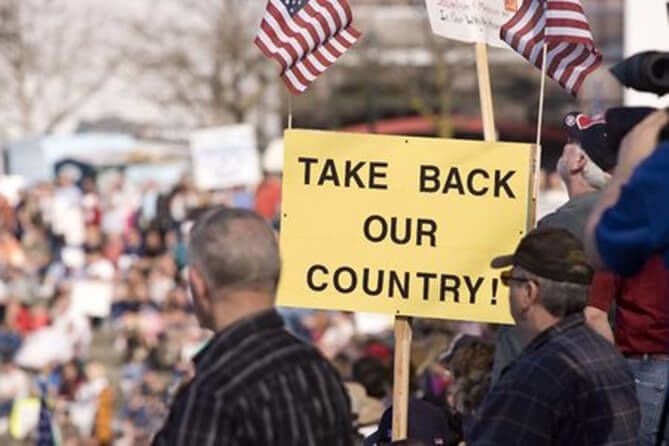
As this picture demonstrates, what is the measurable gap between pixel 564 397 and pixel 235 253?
1393mm

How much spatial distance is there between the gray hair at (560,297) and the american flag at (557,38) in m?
1.97

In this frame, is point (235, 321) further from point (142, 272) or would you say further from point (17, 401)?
point (142, 272)

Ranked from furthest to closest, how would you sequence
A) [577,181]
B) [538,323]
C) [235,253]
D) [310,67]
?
[310,67] < [577,181] < [538,323] < [235,253]

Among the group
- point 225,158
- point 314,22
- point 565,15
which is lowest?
point 225,158

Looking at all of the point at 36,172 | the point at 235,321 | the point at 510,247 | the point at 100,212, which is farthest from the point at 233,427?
the point at 36,172

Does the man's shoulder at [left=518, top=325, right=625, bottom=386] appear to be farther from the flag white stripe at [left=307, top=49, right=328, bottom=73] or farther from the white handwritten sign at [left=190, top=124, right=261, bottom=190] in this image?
the white handwritten sign at [left=190, top=124, right=261, bottom=190]

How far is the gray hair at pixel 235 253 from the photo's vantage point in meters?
5.48

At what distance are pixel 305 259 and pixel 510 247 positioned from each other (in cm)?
76

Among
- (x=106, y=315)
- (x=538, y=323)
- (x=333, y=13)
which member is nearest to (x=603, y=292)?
(x=538, y=323)

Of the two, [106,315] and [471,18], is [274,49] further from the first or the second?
[106,315]

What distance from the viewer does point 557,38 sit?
846 centimetres

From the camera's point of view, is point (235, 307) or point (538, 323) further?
point (538, 323)

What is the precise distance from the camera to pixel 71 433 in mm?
20797

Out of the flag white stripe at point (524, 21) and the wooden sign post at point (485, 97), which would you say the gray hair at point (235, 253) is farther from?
the flag white stripe at point (524, 21)
